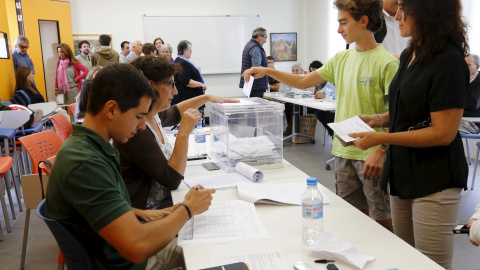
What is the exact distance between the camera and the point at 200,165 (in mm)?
2396

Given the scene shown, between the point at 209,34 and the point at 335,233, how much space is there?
804 cm

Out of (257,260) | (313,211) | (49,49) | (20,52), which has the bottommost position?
(257,260)

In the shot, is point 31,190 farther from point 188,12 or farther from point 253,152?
point 188,12

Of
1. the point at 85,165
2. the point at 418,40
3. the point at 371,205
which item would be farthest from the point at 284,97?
the point at 85,165

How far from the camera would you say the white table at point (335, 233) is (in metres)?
1.19

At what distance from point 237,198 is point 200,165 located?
2.19 ft

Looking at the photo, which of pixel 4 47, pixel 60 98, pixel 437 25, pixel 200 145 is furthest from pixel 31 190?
pixel 60 98

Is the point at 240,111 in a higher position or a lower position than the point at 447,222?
higher

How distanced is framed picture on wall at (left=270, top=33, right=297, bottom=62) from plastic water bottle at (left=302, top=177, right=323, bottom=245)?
8393 mm

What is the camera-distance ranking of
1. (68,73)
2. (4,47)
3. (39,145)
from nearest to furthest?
(39,145), (4,47), (68,73)

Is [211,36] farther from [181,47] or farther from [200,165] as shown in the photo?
[200,165]

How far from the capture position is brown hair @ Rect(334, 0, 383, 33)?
1914 millimetres

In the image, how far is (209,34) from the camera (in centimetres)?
891

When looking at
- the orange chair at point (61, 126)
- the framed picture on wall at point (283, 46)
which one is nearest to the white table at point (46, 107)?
the orange chair at point (61, 126)
